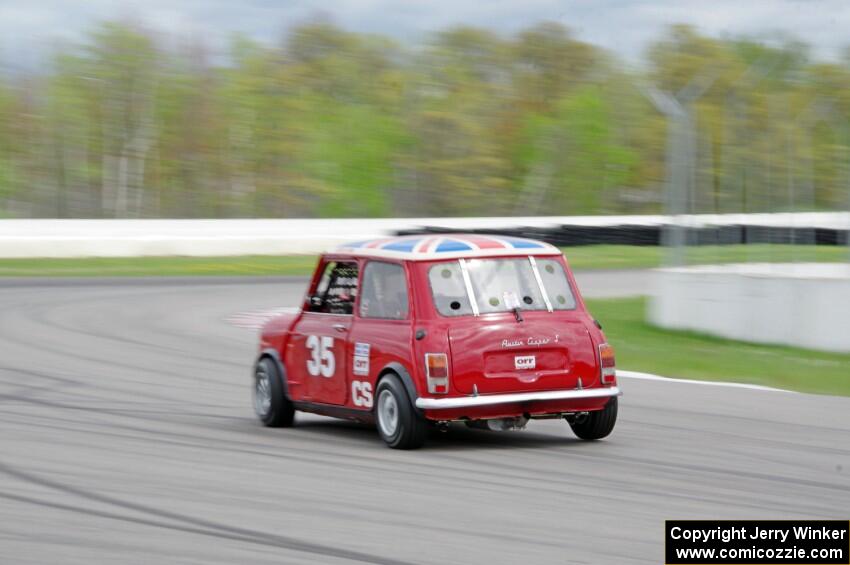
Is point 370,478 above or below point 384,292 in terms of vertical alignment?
below

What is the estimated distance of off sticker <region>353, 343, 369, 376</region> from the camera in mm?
9289

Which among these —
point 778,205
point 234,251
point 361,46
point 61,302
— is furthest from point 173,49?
point 778,205

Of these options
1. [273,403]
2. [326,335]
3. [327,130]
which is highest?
[327,130]

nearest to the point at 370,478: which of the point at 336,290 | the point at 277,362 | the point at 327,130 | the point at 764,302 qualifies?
the point at 336,290

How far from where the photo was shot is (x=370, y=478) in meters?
7.85

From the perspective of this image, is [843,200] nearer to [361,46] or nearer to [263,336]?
[263,336]

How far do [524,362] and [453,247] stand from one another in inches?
37.5

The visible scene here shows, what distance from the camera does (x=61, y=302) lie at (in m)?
23.5

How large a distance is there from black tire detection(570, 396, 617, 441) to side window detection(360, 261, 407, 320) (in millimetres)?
1430

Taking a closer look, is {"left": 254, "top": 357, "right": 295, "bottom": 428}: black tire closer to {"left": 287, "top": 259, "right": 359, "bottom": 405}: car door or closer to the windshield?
{"left": 287, "top": 259, "right": 359, "bottom": 405}: car door

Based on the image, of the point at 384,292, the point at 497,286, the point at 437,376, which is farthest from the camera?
the point at 384,292

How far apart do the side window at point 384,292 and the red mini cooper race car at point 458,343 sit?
10mm

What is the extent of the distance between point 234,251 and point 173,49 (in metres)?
27.4

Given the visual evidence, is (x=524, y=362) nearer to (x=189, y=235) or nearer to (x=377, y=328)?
(x=377, y=328)
